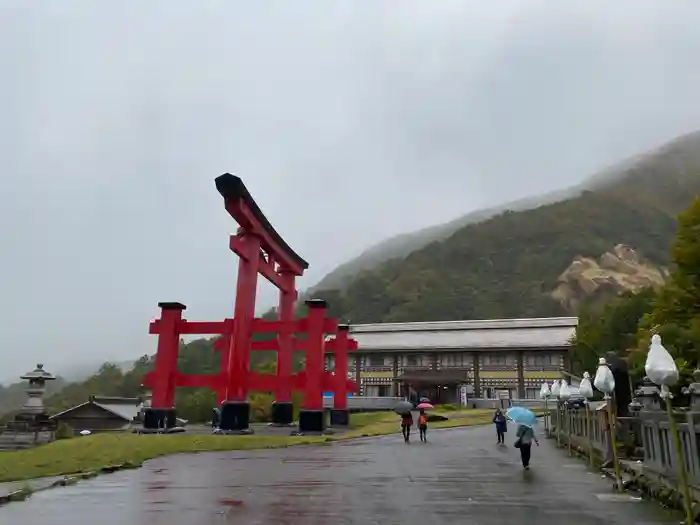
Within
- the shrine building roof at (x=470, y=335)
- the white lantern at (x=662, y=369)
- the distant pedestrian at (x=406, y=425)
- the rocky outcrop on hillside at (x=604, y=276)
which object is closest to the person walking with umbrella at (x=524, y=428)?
the white lantern at (x=662, y=369)

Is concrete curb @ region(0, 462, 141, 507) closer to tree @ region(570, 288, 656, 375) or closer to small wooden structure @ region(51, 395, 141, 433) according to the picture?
small wooden structure @ region(51, 395, 141, 433)

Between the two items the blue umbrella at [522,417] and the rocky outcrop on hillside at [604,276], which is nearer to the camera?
the blue umbrella at [522,417]

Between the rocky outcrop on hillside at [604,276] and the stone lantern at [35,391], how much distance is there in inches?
2846

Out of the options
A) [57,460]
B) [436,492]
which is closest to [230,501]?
[436,492]

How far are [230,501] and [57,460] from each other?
8.55 m

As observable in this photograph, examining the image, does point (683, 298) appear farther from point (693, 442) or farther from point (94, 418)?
point (94, 418)

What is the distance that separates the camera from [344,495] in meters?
9.35

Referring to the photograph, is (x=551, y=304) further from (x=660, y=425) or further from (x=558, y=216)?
(x=660, y=425)

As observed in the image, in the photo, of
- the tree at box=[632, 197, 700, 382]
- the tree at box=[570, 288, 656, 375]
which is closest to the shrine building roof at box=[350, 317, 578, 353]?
the tree at box=[570, 288, 656, 375]

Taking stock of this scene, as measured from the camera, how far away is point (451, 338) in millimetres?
55562

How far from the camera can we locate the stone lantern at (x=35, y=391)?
84.5 ft

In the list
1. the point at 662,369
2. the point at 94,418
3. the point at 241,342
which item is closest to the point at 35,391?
the point at 241,342

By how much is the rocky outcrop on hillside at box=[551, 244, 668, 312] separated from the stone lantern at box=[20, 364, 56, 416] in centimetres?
7229

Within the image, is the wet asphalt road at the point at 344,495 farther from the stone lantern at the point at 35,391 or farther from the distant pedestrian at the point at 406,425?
the stone lantern at the point at 35,391
